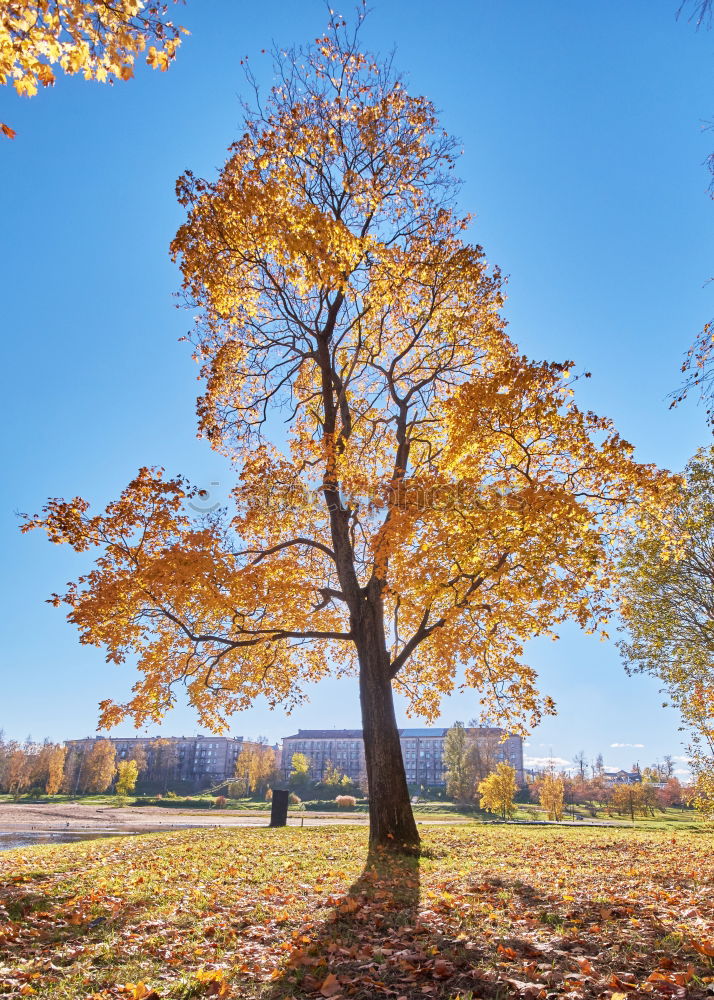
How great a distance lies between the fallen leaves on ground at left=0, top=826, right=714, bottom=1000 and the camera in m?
3.21

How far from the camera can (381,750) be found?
9.92 meters

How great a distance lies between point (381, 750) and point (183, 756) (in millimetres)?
152748

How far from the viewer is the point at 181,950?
3.90m

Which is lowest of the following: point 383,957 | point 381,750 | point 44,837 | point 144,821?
point 144,821

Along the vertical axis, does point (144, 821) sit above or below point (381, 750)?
below

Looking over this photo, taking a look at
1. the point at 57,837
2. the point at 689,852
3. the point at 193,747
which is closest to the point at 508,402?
the point at 689,852

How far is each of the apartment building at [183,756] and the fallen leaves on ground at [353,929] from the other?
11857 centimetres

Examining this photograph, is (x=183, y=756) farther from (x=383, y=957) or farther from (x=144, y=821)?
(x=383, y=957)

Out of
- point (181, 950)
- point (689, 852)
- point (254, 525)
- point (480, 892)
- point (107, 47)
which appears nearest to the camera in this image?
point (181, 950)

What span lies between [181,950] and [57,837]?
15378 mm

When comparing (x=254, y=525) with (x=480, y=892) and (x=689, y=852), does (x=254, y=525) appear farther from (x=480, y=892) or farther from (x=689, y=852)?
(x=689, y=852)

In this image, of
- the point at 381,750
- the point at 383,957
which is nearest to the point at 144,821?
the point at 381,750

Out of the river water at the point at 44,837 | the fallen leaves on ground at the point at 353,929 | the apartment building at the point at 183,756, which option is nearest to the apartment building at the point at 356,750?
the apartment building at the point at 183,756

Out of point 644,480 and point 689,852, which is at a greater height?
point 644,480
